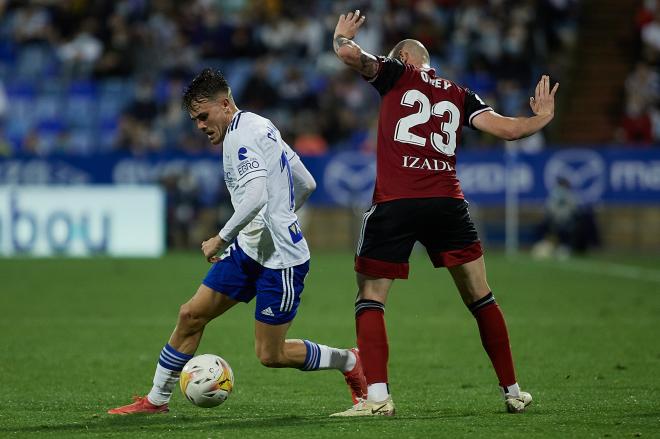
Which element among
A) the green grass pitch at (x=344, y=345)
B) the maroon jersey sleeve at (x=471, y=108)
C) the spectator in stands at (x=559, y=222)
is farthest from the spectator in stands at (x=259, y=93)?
the maroon jersey sleeve at (x=471, y=108)

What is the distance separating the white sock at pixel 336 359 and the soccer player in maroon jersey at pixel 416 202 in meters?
0.36

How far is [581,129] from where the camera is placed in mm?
26000

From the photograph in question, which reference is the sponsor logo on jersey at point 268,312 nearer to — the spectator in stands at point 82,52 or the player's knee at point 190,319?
the player's knee at point 190,319

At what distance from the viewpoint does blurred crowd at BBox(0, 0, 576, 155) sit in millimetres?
24406

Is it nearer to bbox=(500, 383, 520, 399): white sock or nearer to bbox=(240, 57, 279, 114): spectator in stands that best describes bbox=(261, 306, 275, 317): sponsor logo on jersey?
bbox=(500, 383, 520, 399): white sock

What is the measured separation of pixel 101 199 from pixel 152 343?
11286mm

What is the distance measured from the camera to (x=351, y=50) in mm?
6684

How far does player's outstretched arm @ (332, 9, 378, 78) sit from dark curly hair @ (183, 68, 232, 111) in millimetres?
702

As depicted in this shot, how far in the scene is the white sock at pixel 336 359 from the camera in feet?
24.0

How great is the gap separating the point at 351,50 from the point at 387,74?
14.3 inches

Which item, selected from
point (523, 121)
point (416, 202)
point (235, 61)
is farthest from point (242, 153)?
point (235, 61)

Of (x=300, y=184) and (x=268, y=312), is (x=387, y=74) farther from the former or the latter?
(x=268, y=312)

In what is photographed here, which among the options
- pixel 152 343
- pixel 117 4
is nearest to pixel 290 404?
pixel 152 343

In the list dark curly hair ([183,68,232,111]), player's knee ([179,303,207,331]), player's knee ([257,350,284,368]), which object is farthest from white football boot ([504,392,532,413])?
dark curly hair ([183,68,232,111])
